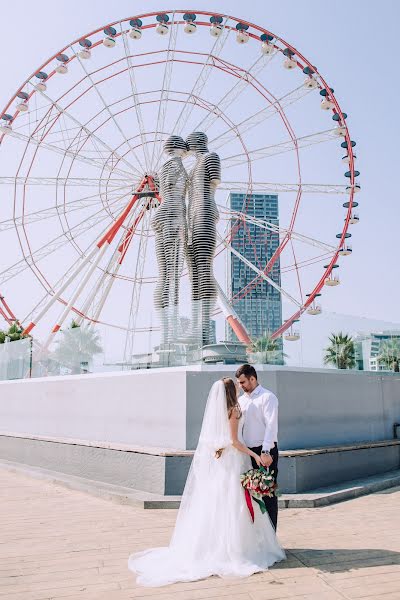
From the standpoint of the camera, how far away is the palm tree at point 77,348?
951 cm

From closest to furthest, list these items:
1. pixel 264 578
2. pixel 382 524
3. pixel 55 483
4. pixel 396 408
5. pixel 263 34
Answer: pixel 264 578 < pixel 382 524 < pixel 55 483 < pixel 396 408 < pixel 263 34

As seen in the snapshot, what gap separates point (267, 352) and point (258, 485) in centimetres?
396

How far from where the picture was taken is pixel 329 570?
3863 mm

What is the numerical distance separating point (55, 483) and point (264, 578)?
5041mm

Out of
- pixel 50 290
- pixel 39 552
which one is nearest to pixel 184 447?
pixel 39 552

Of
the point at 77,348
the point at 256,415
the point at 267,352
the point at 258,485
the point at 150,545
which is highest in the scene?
the point at 77,348

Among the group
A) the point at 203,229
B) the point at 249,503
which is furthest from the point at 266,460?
the point at 203,229

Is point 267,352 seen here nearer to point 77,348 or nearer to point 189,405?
point 189,405

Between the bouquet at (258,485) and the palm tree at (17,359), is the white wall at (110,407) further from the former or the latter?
the bouquet at (258,485)

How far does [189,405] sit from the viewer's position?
708cm

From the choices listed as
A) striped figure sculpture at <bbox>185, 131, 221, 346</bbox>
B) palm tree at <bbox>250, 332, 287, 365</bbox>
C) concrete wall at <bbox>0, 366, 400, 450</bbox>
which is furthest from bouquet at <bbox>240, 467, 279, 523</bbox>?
striped figure sculpture at <bbox>185, 131, 221, 346</bbox>

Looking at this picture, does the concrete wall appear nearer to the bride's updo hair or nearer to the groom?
the groom

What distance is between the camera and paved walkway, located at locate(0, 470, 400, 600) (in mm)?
3432

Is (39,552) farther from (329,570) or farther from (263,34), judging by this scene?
(263,34)
